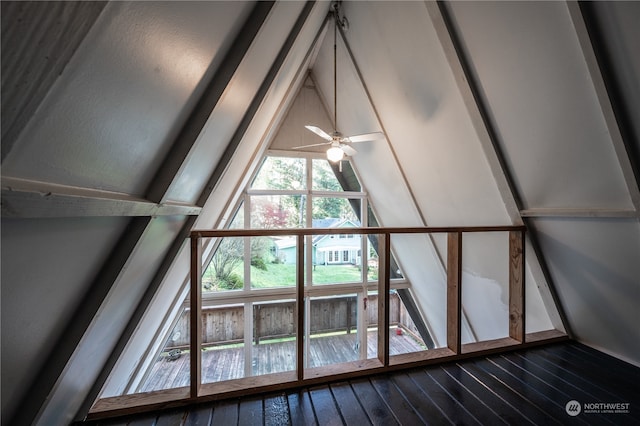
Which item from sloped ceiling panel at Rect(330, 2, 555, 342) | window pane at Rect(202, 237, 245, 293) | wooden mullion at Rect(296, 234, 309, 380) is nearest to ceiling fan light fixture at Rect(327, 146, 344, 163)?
sloped ceiling panel at Rect(330, 2, 555, 342)

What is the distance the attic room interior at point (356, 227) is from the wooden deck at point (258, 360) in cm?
224

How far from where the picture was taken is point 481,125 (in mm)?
2084

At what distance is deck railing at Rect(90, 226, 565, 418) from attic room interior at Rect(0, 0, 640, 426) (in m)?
0.01

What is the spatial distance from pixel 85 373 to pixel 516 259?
3.13 metres

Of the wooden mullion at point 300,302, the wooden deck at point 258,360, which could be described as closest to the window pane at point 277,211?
the wooden deck at point 258,360

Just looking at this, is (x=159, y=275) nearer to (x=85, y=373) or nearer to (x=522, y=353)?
(x=85, y=373)

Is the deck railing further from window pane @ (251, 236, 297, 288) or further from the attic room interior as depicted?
window pane @ (251, 236, 297, 288)

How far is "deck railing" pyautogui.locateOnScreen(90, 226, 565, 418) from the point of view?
1602 millimetres

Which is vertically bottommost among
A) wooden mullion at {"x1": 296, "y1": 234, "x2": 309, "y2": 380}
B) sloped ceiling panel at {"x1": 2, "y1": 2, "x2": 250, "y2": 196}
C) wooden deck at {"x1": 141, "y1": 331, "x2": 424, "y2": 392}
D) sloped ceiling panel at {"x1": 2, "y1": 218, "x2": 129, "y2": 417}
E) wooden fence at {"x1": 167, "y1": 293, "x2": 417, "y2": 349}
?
wooden deck at {"x1": 141, "y1": 331, "x2": 424, "y2": 392}

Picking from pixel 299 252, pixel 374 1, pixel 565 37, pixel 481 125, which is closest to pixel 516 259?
pixel 481 125

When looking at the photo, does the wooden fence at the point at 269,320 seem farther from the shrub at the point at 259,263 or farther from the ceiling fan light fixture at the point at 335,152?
the ceiling fan light fixture at the point at 335,152

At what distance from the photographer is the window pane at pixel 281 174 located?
4.88 metres

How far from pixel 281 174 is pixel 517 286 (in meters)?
3.93

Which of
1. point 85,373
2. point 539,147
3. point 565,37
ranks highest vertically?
point 565,37
